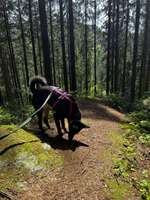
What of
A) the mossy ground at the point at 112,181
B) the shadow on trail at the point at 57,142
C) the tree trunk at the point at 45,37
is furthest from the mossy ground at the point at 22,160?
the tree trunk at the point at 45,37

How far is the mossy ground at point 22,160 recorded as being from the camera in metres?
4.57

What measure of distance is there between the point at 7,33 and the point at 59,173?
22406 millimetres

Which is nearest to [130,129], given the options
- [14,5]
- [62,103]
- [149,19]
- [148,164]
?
[148,164]

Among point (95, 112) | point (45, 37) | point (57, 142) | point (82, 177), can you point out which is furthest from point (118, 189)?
A: point (45, 37)

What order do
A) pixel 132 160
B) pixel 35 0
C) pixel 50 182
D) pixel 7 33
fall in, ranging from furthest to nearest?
pixel 35 0 < pixel 7 33 < pixel 132 160 < pixel 50 182

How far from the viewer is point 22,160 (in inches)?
197

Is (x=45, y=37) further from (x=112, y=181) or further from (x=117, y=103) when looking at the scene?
(x=112, y=181)

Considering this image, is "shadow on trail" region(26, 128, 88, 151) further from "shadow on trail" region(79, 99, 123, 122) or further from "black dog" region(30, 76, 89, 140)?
"shadow on trail" region(79, 99, 123, 122)

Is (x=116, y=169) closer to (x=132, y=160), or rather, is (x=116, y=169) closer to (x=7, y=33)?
(x=132, y=160)

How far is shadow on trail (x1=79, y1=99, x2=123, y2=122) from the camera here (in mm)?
11476

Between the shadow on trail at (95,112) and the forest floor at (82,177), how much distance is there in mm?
4112

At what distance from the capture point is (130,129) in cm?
895

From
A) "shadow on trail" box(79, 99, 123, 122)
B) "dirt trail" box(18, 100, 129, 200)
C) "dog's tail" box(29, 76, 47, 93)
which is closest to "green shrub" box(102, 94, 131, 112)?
"shadow on trail" box(79, 99, 123, 122)

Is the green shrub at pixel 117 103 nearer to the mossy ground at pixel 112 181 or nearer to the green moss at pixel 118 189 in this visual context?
the mossy ground at pixel 112 181
